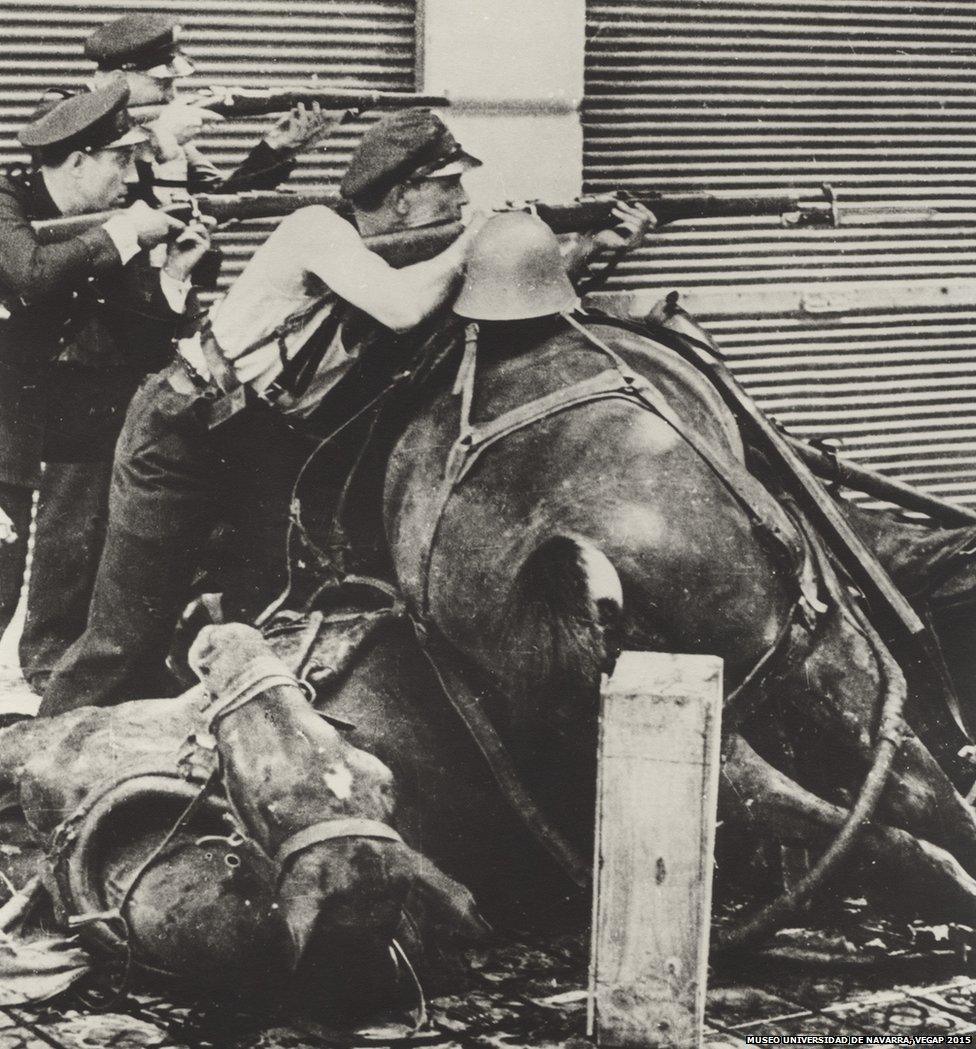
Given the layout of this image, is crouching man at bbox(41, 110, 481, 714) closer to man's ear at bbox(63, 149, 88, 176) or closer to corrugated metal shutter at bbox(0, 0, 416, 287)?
man's ear at bbox(63, 149, 88, 176)

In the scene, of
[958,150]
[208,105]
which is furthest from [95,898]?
[958,150]

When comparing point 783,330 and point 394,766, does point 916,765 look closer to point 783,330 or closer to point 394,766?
point 394,766

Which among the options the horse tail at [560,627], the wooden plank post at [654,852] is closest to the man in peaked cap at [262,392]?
the horse tail at [560,627]

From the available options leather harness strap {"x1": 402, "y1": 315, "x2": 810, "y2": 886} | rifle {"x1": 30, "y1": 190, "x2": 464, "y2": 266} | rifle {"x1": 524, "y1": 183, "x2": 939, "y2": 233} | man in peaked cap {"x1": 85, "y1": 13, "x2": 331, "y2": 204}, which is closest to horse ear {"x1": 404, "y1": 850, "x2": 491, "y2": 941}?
leather harness strap {"x1": 402, "y1": 315, "x2": 810, "y2": 886}

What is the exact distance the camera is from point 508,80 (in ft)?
22.0

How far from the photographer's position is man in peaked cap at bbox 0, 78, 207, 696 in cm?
559

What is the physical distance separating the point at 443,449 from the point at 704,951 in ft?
6.29

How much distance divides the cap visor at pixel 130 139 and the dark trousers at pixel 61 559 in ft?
3.96

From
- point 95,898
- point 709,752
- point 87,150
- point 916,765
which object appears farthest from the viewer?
point 87,150

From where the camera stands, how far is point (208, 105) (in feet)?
20.5

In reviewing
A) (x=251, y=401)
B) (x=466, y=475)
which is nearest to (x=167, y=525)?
(x=251, y=401)

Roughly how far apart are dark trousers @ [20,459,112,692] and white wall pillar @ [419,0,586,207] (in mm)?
2026

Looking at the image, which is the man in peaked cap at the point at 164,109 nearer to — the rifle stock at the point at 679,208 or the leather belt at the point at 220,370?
the leather belt at the point at 220,370

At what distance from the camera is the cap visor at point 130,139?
18.8 feet
